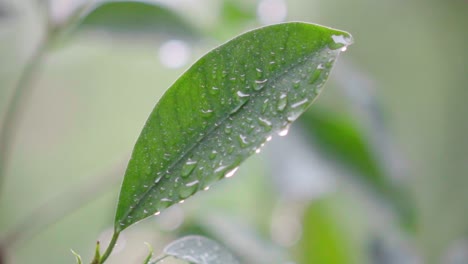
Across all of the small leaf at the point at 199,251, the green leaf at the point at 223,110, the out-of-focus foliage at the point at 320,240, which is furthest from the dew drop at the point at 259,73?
the out-of-focus foliage at the point at 320,240

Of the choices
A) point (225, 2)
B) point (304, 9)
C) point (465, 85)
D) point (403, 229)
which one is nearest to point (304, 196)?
point (403, 229)

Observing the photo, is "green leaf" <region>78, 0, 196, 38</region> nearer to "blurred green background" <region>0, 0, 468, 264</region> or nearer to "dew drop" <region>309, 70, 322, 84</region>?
"blurred green background" <region>0, 0, 468, 264</region>

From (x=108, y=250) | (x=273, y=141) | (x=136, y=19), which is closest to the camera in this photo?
(x=108, y=250)

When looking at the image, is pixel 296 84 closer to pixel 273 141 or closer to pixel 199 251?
pixel 199 251

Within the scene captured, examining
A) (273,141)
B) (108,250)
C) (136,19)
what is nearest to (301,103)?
(108,250)

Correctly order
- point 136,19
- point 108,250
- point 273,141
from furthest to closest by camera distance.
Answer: point 273,141 < point 136,19 < point 108,250

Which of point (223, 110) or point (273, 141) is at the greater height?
point (223, 110)

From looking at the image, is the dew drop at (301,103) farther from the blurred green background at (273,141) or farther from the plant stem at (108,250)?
the blurred green background at (273,141)

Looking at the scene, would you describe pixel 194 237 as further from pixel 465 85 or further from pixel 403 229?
pixel 465 85
